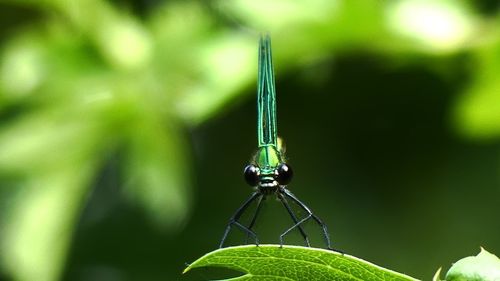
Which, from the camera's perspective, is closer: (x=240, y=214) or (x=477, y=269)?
(x=477, y=269)

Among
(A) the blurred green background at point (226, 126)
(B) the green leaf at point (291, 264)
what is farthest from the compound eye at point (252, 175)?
(A) the blurred green background at point (226, 126)

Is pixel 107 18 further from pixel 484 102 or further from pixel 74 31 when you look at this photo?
pixel 484 102

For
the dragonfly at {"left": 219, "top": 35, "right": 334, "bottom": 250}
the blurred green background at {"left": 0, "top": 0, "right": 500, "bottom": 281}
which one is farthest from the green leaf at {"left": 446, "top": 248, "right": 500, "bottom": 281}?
the blurred green background at {"left": 0, "top": 0, "right": 500, "bottom": 281}

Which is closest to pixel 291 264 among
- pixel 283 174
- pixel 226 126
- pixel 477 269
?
pixel 477 269

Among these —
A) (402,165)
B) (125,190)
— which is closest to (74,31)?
(125,190)

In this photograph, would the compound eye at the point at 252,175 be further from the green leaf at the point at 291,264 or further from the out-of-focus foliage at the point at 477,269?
the out-of-focus foliage at the point at 477,269

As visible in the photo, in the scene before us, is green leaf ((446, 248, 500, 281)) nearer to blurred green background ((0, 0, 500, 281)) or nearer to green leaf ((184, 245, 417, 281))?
green leaf ((184, 245, 417, 281))

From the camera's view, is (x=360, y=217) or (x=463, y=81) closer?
(x=463, y=81)

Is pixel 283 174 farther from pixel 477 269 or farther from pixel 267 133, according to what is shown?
pixel 477 269
